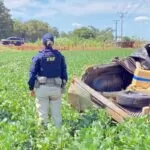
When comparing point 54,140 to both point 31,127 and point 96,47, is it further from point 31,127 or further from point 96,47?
point 96,47

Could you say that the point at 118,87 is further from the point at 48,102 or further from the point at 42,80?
the point at 42,80

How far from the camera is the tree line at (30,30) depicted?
302 feet

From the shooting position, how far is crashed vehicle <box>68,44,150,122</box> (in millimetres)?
7176

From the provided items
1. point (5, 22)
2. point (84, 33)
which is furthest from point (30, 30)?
point (5, 22)

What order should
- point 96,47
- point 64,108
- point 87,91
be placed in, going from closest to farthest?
point 87,91, point 64,108, point 96,47

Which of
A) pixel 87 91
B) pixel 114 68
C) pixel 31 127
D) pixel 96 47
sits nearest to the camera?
pixel 31 127

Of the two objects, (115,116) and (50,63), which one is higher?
(50,63)

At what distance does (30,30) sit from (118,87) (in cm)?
10503

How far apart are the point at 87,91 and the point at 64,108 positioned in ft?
4.75

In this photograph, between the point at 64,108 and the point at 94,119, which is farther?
the point at 64,108

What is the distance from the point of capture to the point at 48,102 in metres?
7.53

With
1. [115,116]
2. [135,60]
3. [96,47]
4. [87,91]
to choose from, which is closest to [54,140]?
[115,116]

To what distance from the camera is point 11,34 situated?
94.9 metres

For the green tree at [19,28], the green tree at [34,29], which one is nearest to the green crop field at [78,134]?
the green tree at [19,28]
